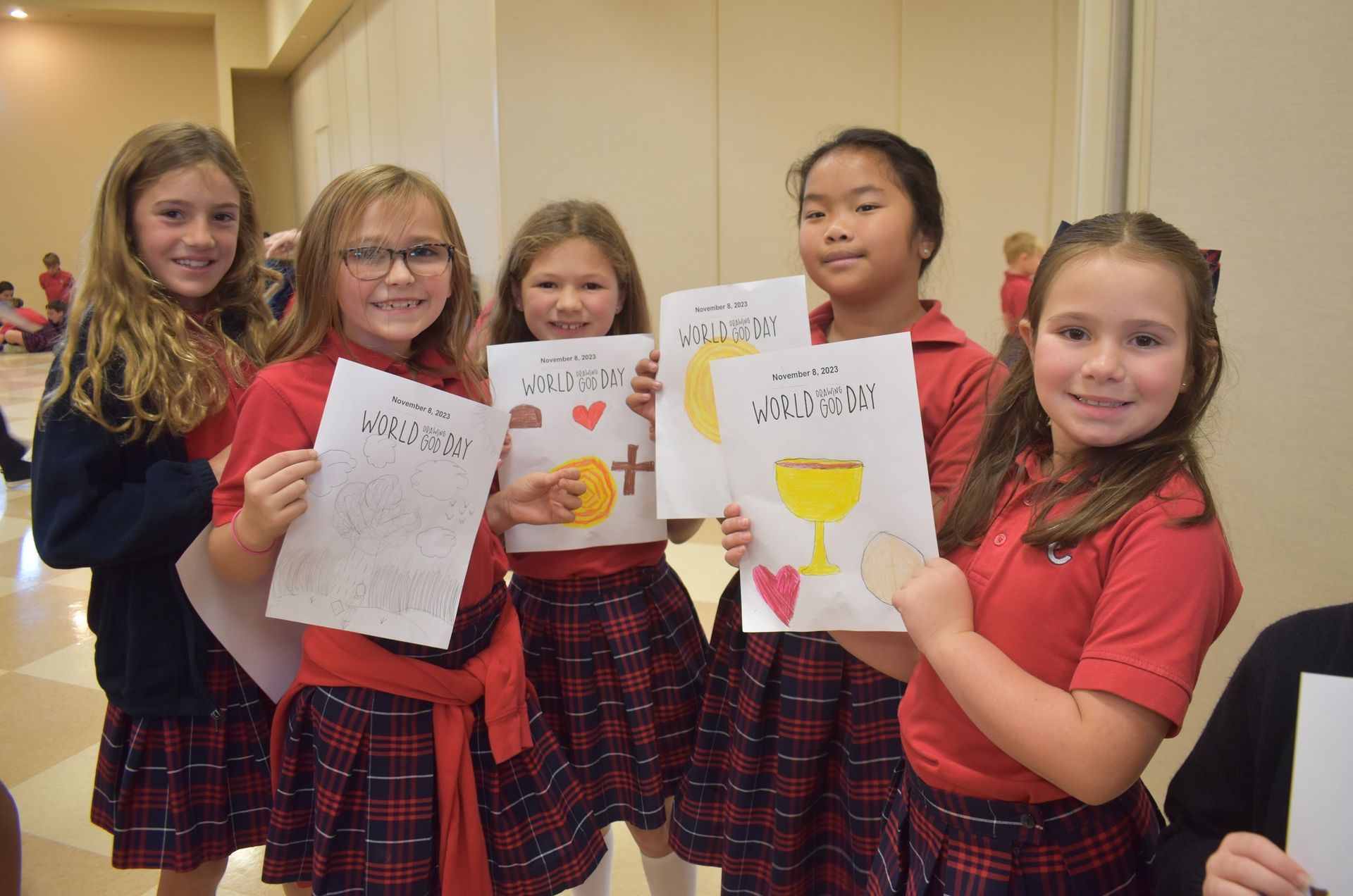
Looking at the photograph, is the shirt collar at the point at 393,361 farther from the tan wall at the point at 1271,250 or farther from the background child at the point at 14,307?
the background child at the point at 14,307

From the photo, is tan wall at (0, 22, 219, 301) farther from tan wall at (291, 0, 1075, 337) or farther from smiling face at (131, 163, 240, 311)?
smiling face at (131, 163, 240, 311)

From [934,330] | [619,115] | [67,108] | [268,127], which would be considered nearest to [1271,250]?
[934,330]

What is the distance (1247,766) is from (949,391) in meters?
0.60

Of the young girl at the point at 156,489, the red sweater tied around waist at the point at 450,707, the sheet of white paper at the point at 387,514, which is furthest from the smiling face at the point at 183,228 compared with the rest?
the red sweater tied around waist at the point at 450,707

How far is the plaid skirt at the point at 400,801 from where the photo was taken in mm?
1216

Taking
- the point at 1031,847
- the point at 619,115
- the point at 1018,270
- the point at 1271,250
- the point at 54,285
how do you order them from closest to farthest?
the point at 1031,847 < the point at 1271,250 < the point at 1018,270 < the point at 619,115 < the point at 54,285

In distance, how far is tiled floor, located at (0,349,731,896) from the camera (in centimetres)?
190

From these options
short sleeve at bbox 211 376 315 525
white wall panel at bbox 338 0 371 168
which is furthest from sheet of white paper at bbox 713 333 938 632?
white wall panel at bbox 338 0 371 168

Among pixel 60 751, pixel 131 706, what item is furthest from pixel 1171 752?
pixel 60 751

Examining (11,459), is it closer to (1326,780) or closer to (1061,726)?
(1061,726)

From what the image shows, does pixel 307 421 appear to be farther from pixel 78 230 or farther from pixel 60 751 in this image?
pixel 78 230

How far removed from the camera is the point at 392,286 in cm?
127

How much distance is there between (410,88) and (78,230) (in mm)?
8847

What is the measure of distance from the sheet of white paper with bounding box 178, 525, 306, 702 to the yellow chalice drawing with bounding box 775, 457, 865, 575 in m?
0.76
